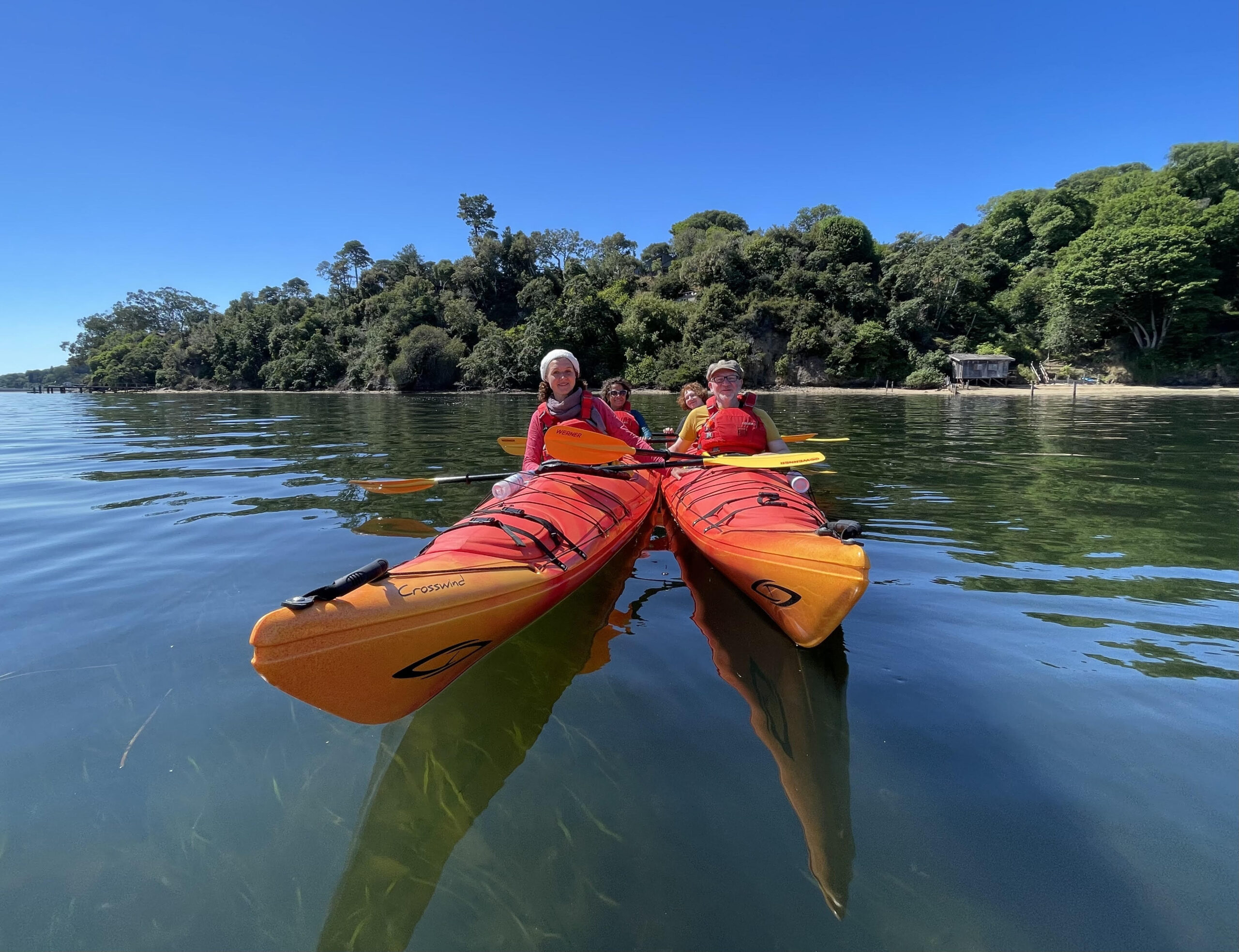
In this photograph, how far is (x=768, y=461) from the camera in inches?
185

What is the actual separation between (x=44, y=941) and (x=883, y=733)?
2.97 m

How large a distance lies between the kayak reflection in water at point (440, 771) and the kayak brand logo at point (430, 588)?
664mm

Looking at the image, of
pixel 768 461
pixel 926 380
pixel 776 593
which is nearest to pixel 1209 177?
pixel 926 380

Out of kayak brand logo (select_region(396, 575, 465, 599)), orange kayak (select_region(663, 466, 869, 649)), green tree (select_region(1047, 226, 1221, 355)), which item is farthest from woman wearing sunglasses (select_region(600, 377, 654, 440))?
green tree (select_region(1047, 226, 1221, 355))

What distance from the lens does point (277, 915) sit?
67.7 inches

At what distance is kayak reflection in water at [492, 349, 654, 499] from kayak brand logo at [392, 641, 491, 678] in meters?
2.49

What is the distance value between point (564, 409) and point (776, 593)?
279 cm

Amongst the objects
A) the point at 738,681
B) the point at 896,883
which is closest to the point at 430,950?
Answer: the point at 896,883

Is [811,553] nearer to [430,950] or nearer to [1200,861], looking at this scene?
[1200,861]

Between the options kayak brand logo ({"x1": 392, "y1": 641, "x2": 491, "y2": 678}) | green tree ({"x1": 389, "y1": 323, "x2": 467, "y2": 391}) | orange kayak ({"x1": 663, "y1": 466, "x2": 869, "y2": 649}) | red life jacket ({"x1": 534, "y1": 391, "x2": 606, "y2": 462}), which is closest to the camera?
kayak brand logo ({"x1": 392, "y1": 641, "x2": 491, "y2": 678})

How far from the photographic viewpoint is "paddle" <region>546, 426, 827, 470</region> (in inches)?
183

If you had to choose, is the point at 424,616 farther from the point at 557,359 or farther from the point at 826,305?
the point at 826,305

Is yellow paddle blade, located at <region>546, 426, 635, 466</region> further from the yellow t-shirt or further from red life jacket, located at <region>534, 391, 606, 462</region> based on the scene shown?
the yellow t-shirt

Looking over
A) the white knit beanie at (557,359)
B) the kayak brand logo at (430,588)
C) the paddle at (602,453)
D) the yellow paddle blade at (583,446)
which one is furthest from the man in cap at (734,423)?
the kayak brand logo at (430,588)
